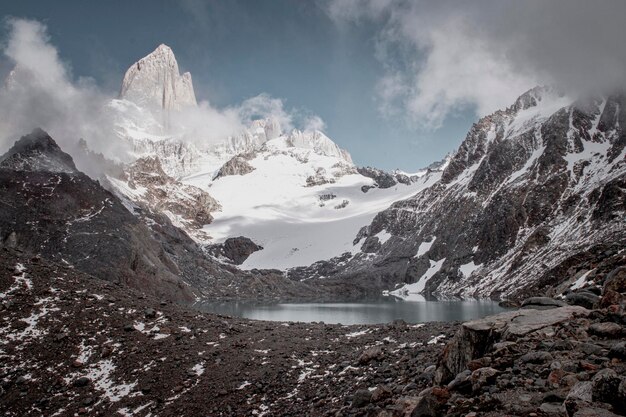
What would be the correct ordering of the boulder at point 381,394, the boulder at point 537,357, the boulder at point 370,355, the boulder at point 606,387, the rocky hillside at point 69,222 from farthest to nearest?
the rocky hillside at point 69,222, the boulder at point 370,355, the boulder at point 381,394, the boulder at point 537,357, the boulder at point 606,387

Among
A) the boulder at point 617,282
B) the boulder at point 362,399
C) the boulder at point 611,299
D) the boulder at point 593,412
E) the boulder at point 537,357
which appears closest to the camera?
the boulder at point 593,412

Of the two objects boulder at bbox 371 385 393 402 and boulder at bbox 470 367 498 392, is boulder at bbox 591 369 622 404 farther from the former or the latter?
boulder at bbox 371 385 393 402

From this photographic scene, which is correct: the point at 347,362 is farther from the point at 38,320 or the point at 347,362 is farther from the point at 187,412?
the point at 38,320

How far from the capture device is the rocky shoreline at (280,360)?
1035cm

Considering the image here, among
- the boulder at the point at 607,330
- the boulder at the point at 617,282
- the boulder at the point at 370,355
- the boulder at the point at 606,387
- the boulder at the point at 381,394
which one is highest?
the boulder at the point at 617,282

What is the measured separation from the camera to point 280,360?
25.1 metres

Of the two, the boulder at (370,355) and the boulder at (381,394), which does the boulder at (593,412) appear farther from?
the boulder at (370,355)

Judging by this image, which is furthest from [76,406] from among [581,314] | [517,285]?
[517,285]

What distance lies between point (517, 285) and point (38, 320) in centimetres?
A: 12764

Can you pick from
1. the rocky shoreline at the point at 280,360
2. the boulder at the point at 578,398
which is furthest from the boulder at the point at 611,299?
the boulder at the point at 578,398

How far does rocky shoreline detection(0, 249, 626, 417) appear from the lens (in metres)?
10.4

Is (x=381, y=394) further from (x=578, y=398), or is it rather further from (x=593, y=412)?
(x=593, y=412)

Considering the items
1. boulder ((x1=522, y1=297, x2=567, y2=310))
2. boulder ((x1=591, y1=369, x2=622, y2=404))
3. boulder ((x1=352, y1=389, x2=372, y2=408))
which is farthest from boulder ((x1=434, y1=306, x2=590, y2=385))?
boulder ((x1=591, y1=369, x2=622, y2=404))

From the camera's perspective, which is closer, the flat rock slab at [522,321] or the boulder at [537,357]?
the boulder at [537,357]
